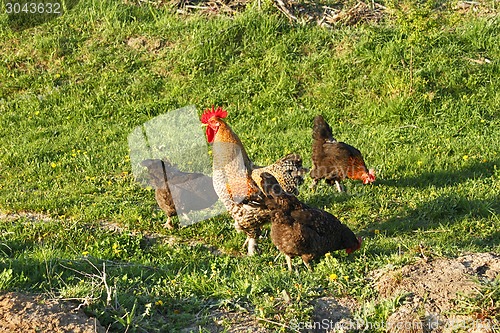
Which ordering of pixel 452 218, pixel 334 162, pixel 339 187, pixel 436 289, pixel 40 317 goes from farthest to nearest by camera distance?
pixel 339 187 → pixel 334 162 → pixel 452 218 → pixel 436 289 → pixel 40 317

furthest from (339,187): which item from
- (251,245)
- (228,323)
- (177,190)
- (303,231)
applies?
(228,323)

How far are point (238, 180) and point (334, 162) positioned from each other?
6.43 ft

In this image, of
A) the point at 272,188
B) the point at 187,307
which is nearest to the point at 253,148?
the point at 272,188

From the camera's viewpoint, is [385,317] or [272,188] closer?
[385,317]

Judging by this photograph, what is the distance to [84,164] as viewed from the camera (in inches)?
388

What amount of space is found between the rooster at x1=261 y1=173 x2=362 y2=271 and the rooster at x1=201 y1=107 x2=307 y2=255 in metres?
0.36

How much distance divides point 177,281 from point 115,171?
14.4 ft

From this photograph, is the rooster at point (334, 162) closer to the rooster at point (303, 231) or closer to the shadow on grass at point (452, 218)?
the shadow on grass at point (452, 218)

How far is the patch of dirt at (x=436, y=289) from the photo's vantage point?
15.3ft

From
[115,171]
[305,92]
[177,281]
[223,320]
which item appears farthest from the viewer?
[305,92]

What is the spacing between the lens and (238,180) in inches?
280

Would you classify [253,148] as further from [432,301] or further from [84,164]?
[432,301]

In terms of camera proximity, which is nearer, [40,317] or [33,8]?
[40,317]

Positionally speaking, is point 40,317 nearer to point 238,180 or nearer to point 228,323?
point 228,323
